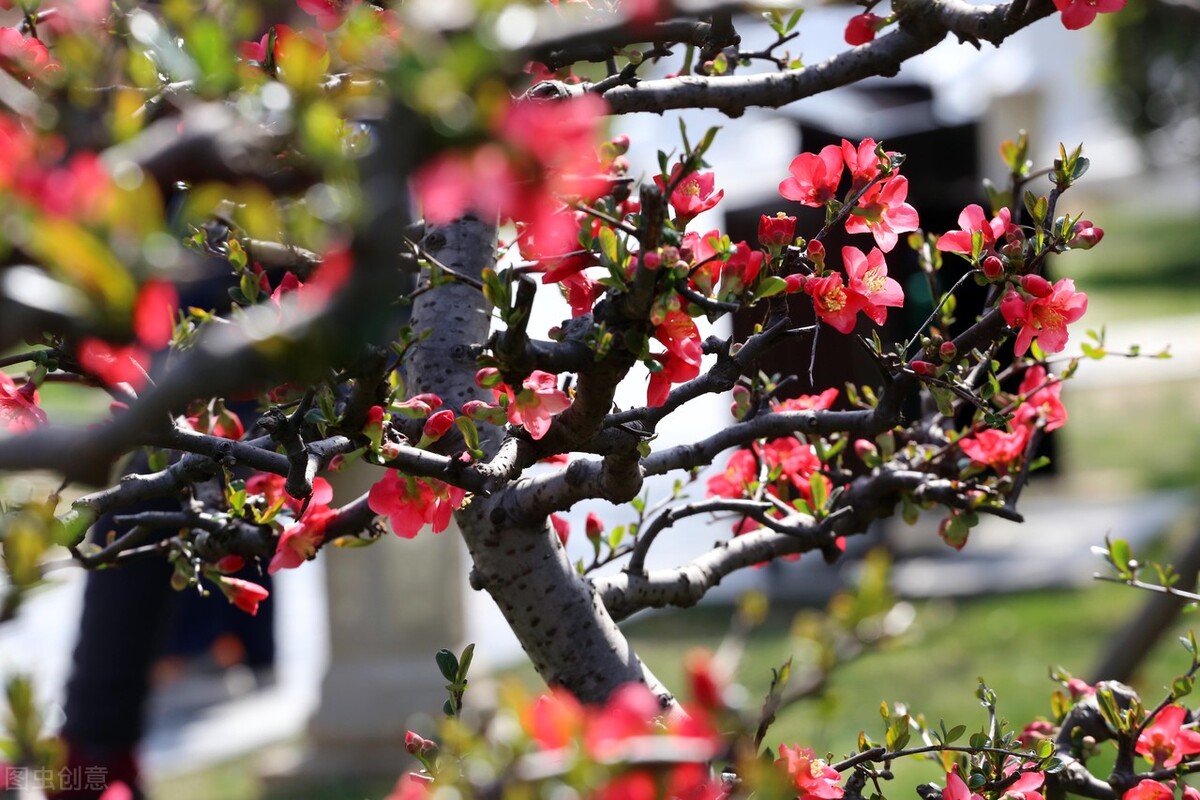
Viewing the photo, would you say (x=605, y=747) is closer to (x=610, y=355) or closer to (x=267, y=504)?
(x=610, y=355)

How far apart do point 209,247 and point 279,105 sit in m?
0.84

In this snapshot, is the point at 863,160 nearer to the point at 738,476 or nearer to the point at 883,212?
the point at 883,212

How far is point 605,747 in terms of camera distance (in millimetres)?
726

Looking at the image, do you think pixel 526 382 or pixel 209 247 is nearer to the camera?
pixel 526 382

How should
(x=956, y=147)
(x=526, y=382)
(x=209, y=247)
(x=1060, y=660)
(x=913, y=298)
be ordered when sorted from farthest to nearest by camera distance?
(x=956, y=147) < (x=913, y=298) < (x=1060, y=660) < (x=209, y=247) < (x=526, y=382)

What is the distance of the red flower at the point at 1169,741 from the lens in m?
1.53

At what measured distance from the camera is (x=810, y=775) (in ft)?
4.17

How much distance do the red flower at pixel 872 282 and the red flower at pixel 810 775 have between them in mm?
425

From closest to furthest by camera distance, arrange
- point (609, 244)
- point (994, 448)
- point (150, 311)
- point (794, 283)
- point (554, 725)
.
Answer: point (150, 311), point (554, 725), point (609, 244), point (794, 283), point (994, 448)

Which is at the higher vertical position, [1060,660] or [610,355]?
[610,355]

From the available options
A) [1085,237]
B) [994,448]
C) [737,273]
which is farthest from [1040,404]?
[737,273]

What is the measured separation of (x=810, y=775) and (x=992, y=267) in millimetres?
522

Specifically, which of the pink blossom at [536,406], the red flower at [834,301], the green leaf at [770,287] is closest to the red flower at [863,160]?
the red flower at [834,301]

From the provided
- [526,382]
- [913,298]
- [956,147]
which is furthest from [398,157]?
[956,147]
